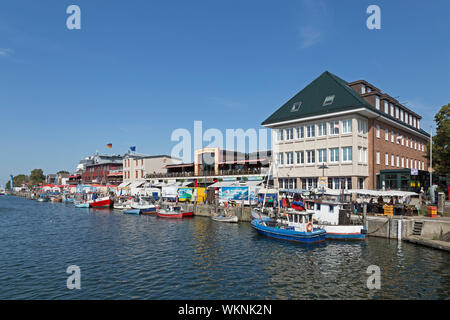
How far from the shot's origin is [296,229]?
30.3 m

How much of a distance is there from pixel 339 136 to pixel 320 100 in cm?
681

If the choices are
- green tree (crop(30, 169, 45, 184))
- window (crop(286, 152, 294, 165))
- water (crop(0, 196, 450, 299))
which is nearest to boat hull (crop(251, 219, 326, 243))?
water (crop(0, 196, 450, 299))

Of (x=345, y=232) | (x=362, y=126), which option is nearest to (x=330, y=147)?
(x=362, y=126)

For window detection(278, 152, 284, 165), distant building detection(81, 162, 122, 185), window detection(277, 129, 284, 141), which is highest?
window detection(277, 129, 284, 141)

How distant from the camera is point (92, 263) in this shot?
73.8 ft

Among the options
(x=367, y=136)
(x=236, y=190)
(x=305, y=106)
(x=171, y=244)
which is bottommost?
(x=171, y=244)

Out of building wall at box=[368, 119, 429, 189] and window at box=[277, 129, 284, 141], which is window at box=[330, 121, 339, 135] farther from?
window at box=[277, 129, 284, 141]

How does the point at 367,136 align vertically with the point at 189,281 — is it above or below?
above

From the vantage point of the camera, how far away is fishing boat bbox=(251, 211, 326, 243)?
2889cm

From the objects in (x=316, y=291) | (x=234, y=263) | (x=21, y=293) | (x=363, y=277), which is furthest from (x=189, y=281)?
(x=363, y=277)

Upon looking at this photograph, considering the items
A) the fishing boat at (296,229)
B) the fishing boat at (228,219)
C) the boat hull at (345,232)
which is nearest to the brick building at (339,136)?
the boat hull at (345,232)

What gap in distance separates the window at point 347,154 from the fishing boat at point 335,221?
902 centimetres
